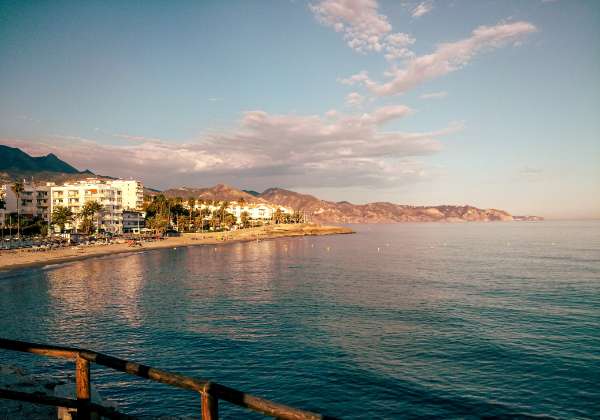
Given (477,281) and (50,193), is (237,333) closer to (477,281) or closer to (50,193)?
(477,281)

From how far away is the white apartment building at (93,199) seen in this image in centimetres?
15338

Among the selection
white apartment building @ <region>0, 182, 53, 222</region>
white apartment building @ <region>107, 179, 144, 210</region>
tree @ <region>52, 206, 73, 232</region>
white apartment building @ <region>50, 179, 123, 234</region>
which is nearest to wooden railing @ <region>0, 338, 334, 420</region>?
tree @ <region>52, 206, 73, 232</region>

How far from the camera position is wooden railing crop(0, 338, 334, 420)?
4.29m

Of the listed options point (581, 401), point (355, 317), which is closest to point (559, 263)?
point (355, 317)

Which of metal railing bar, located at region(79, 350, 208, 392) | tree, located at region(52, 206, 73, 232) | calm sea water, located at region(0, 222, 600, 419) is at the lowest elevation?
calm sea water, located at region(0, 222, 600, 419)

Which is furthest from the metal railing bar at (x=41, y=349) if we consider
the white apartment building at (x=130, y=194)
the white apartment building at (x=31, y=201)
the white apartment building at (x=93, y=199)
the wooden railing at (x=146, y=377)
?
the white apartment building at (x=130, y=194)

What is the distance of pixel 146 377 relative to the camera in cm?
536

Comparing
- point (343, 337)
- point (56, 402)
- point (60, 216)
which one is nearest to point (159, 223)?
point (60, 216)

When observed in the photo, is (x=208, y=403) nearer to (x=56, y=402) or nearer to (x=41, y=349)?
(x=56, y=402)

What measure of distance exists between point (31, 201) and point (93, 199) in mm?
24619

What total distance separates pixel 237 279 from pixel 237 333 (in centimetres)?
3090

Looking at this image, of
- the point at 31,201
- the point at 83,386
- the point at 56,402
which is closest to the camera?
the point at 56,402

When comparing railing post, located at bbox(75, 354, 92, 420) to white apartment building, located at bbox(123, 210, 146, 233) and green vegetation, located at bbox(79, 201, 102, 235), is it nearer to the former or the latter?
green vegetation, located at bbox(79, 201, 102, 235)

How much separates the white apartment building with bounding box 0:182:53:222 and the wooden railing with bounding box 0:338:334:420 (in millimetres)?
173028
